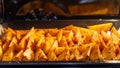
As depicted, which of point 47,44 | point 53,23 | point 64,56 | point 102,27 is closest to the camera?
point 64,56

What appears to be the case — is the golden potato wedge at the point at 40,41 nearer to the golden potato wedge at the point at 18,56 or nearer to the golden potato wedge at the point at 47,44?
the golden potato wedge at the point at 47,44

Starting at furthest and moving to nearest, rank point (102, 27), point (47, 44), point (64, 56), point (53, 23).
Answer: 1. point (53, 23)
2. point (102, 27)
3. point (47, 44)
4. point (64, 56)

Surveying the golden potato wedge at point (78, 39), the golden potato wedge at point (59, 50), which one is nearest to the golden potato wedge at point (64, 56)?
the golden potato wedge at point (59, 50)

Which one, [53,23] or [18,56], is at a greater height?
[53,23]

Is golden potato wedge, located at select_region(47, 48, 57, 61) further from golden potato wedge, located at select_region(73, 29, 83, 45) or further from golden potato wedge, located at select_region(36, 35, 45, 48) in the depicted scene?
golden potato wedge, located at select_region(73, 29, 83, 45)

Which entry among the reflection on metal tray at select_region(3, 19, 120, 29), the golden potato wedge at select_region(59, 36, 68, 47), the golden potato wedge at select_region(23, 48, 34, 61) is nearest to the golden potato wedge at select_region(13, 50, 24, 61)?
the golden potato wedge at select_region(23, 48, 34, 61)

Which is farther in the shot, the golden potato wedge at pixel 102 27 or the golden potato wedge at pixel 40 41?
the golden potato wedge at pixel 102 27

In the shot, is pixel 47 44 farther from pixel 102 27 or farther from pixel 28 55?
pixel 102 27

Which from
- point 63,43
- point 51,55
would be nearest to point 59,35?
point 63,43

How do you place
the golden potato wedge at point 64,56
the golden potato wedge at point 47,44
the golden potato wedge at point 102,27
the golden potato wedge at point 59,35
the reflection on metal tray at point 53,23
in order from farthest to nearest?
the reflection on metal tray at point 53,23 < the golden potato wedge at point 102,27 < the golden potato wedge at point 59,35 < the golden potato wedge at point 47,44 < the golden potato wedge at point 64,56

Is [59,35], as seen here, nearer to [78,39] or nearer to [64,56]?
[78,39]

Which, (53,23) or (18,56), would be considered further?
(53,23)

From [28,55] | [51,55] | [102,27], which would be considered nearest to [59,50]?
[51,55]
